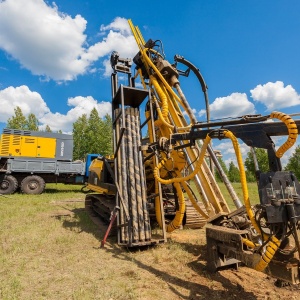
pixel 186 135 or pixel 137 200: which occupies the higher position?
pixel 186 135

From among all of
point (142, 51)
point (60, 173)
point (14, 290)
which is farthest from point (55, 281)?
point (60, 173)

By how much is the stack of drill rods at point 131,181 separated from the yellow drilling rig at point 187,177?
0.07ft

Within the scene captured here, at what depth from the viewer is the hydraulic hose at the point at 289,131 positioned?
306cm

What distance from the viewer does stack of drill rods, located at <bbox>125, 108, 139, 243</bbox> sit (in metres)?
5.52

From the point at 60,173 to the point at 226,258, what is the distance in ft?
48.6

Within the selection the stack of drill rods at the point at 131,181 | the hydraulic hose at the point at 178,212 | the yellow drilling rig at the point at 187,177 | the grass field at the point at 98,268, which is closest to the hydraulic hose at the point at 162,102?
the yellow drilling rig at the point at 187,177

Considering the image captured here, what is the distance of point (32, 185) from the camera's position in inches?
632

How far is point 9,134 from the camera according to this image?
1672cm

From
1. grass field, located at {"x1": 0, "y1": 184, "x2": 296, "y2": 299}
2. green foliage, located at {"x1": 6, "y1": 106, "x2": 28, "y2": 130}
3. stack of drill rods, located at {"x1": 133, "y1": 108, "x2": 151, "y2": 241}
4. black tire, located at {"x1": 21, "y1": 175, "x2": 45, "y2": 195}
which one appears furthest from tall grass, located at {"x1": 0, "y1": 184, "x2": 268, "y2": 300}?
green foliage, located at {"x1": 6, "y1": 106, "x2": 28, "y2": 130}

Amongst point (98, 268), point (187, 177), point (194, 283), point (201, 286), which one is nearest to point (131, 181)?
point (187, 177)

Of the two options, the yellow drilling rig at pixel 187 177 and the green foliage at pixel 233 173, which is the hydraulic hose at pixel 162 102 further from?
the green foliage at pixel 233 173

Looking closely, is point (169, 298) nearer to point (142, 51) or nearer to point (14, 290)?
point (14, 290)

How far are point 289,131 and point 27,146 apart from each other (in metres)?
17.0

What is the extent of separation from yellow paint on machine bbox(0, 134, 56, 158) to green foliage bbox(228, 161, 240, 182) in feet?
168
